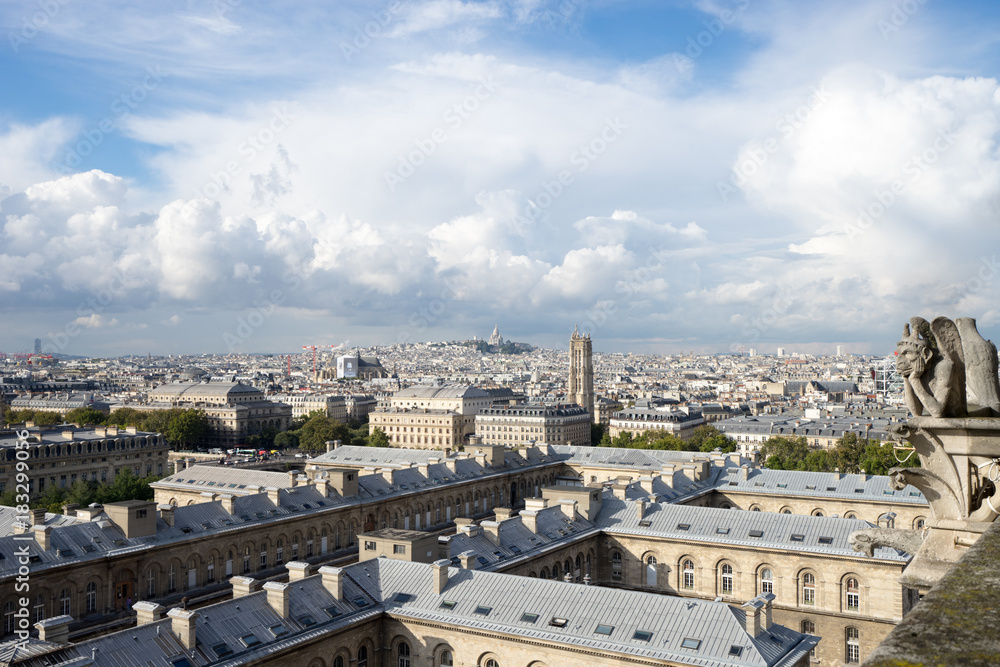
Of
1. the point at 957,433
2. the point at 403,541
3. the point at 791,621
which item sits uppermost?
the point at 957,433

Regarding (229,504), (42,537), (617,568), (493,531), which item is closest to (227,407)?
(229,504)

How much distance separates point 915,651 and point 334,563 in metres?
49.2

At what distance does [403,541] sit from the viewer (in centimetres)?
3681

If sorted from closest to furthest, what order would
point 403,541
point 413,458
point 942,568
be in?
1. point 942,568
2. point 403,541
3. point 413,458

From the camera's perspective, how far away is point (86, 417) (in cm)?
13888

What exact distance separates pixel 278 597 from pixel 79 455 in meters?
72.9

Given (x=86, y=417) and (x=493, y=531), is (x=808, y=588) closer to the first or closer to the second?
(x=493, y=531)

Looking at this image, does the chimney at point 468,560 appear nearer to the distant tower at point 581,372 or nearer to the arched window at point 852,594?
the arched window at point 852,594

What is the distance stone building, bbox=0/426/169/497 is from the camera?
85750 millimetres

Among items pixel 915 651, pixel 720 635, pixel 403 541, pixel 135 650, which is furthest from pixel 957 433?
pixel 403 541

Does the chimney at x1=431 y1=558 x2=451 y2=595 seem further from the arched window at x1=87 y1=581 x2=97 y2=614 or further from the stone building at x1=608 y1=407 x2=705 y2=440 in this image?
the stone building at x1=608 y1=407 x2=705 y2=440

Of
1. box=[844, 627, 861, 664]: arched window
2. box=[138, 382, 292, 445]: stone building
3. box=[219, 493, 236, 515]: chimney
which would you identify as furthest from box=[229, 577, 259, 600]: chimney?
box=[138, 382, 292, 445]: stone building

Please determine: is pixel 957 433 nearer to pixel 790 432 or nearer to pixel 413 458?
pixel 413 458

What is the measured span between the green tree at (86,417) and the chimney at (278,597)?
121 m
